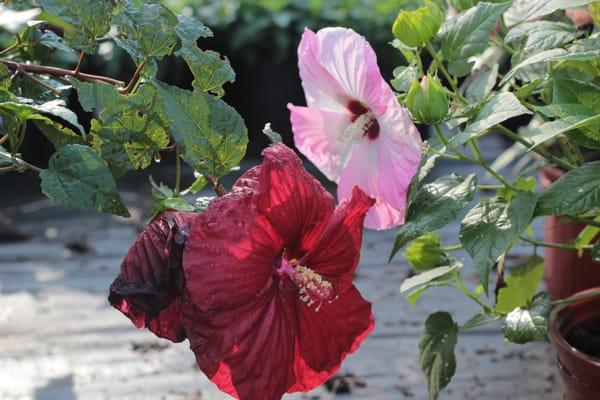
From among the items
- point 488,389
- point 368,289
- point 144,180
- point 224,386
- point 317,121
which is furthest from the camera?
point 144,180

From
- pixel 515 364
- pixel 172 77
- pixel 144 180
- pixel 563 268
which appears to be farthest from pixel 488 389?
pixel 172 77

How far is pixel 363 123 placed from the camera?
747 millimetres

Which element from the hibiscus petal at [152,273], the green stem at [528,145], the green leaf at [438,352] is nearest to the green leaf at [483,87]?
the green stem at [528,145]

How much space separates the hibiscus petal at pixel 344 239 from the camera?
592mm

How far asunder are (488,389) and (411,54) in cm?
61

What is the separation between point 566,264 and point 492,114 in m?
0.82

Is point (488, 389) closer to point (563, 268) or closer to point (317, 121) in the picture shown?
point (563, 268)

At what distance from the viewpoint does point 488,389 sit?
3.97 feet

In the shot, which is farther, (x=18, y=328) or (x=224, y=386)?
(x=18, y=328)

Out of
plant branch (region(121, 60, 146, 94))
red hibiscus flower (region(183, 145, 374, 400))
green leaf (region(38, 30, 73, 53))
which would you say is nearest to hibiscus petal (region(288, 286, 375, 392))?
red hibiscus flower (region(183, 145, 374, 400))

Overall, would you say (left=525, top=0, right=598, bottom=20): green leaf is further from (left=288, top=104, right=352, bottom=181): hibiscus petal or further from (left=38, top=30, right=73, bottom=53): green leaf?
(left=38, top=30, right=73, bottom=53): green leaf

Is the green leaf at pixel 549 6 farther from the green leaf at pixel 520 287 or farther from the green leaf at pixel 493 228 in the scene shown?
the green leaf at pixel 520 287

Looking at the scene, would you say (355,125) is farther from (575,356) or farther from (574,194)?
(575,356)

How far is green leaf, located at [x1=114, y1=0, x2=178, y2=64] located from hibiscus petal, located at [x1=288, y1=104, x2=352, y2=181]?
0.59ft
